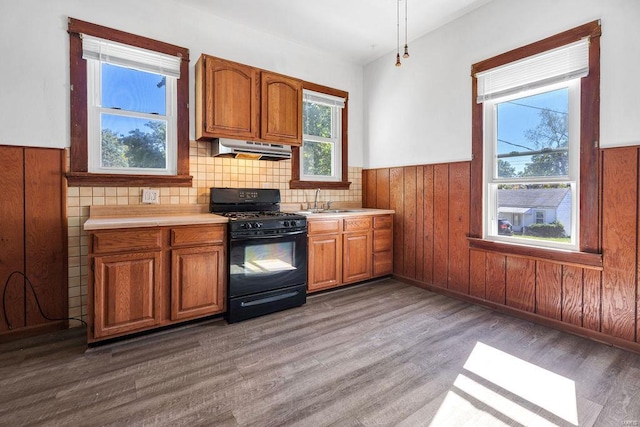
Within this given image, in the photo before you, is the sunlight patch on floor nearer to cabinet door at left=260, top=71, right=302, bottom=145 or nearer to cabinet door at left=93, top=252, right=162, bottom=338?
cabinet door at left=93, top=252, right=162, bottom=338

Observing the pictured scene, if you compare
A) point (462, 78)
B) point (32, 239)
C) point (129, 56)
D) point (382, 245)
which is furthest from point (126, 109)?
point (462, 78)

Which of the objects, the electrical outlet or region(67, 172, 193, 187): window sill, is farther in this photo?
the electrical outlet

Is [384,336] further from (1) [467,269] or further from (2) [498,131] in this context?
(2) [498,131]

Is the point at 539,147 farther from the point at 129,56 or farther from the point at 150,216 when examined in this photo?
the point at 129,56

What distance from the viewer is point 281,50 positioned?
3.72 meters

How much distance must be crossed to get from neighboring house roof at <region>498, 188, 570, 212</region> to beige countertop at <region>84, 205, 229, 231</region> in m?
2.64

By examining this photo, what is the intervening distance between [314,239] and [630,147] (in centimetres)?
268

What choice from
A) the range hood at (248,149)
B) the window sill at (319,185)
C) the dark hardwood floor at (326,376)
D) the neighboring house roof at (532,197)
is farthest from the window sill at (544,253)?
the range hood at (248,149)

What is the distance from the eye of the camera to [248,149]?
3.13 m

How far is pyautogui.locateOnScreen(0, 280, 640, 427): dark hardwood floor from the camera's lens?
1618 millimetres

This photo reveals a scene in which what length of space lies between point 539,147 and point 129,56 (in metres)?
3.76

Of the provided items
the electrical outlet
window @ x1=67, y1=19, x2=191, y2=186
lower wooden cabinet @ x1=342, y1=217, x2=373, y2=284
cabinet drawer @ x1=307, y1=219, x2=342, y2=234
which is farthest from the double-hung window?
the electrical outlet

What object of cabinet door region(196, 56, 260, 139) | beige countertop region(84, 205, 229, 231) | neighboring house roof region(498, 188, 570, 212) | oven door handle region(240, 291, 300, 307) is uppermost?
cabinet door region(196, 56, 260, 139)

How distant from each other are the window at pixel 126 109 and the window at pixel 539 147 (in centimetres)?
300
